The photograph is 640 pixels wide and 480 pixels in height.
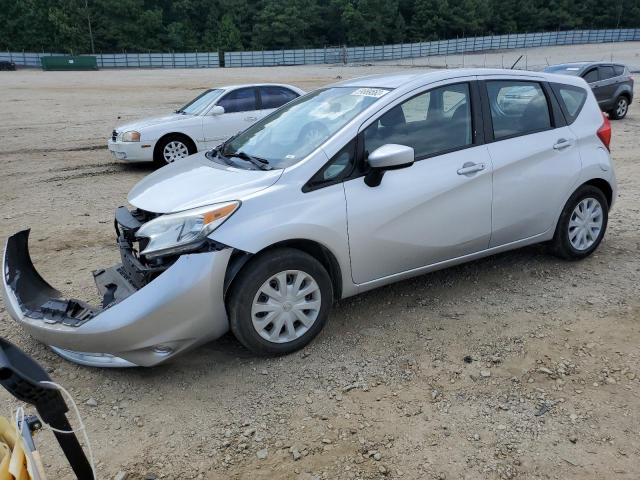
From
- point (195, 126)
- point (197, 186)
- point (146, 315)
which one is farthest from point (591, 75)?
point (146, 315)

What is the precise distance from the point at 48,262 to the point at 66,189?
343 centimetres

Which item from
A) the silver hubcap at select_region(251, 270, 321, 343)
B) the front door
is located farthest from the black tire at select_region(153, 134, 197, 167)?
the silver hubcap at select_region(251, 270, 321, 343)

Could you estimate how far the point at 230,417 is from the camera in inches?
123

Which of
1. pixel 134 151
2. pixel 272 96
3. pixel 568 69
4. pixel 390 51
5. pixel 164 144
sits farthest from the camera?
pixel 390 51

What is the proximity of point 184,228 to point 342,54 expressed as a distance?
7357 cm

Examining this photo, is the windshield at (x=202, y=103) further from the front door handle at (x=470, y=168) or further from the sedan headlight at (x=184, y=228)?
the sedan headlight at (x=184, y=228)

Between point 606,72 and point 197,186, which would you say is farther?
point 606,72

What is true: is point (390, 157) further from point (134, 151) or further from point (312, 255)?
point (134, 151)

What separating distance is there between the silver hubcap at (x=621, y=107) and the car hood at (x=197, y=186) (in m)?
15.2

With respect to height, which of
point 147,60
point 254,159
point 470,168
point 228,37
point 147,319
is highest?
point 228,37

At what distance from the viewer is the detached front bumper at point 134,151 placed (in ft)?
31.6

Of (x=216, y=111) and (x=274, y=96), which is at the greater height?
(x=274, y=96)

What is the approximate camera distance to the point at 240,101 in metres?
10.4

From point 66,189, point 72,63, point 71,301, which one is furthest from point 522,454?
point 72,63
